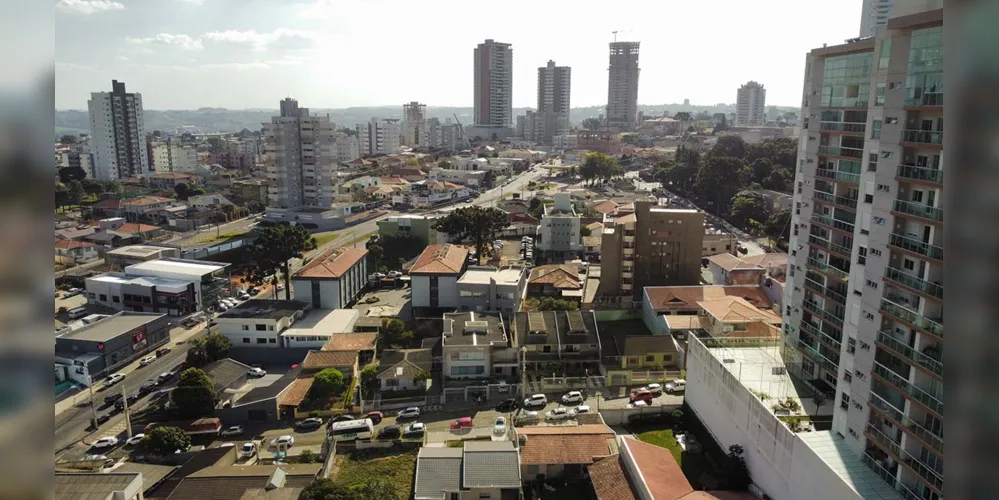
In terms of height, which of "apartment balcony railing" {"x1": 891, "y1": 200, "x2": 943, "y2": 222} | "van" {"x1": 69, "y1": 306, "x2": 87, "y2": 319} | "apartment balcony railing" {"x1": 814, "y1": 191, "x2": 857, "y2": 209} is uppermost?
"apartment balcony railing" {"x1": 891, "y1": 200, "x2": 943, "y2": 222}

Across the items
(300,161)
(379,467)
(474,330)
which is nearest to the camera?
(379,467)

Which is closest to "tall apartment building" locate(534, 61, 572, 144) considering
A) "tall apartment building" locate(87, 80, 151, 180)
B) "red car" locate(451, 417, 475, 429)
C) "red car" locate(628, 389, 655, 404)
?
"tall apartment building" locate(87, 80, 151, 180)

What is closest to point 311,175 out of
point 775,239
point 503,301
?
point 503,301

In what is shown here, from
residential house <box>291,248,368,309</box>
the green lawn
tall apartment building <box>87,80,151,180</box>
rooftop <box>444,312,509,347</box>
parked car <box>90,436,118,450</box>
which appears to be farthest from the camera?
tall apartment building <box>87,80,151,180</box>

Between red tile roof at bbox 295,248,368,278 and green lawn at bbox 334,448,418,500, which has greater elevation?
red tile roof at bbox 295,248,368,278

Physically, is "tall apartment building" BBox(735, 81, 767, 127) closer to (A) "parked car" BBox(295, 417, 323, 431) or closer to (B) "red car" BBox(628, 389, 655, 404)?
(B) "red car" BBox(628, 389, 655, 404)

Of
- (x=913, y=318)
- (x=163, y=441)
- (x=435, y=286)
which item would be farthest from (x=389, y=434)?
(x=913, y=318)

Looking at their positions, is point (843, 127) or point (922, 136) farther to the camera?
point (843, 127)

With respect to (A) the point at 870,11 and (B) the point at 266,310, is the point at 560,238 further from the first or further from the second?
(A) the point at 870,11
